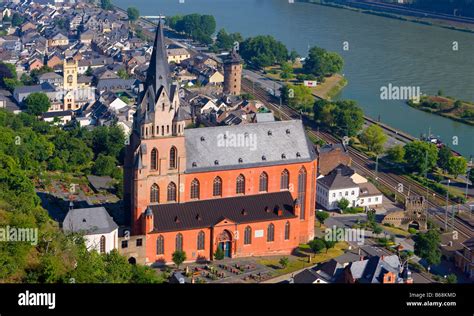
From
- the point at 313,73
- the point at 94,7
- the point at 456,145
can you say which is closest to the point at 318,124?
the point at 456,145

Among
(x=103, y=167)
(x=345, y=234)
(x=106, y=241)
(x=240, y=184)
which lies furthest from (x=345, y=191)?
(x=106, y=241)

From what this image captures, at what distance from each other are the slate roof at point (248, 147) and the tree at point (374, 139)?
1517 centimetres

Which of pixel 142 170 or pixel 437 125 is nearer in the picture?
pixel 142 170

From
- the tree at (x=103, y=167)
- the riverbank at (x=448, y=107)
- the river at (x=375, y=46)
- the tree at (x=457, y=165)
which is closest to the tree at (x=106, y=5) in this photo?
the river at (x=375, y=46)

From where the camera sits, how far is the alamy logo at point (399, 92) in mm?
58531

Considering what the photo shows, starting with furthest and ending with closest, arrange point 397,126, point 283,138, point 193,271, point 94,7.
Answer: point 94,7 < point 397,126 < point 283,138 < point 193,271

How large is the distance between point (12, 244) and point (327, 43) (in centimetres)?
6220

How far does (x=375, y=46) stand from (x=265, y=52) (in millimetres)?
12483

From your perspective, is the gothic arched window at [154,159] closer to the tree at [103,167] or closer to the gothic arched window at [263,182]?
the gothic arched window at [263,182]

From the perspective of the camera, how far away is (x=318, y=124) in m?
51.8

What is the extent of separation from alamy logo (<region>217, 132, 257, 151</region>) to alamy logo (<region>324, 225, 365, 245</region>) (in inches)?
198

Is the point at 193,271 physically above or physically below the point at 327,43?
below

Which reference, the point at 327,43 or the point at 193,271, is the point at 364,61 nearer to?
the point at 327,43
